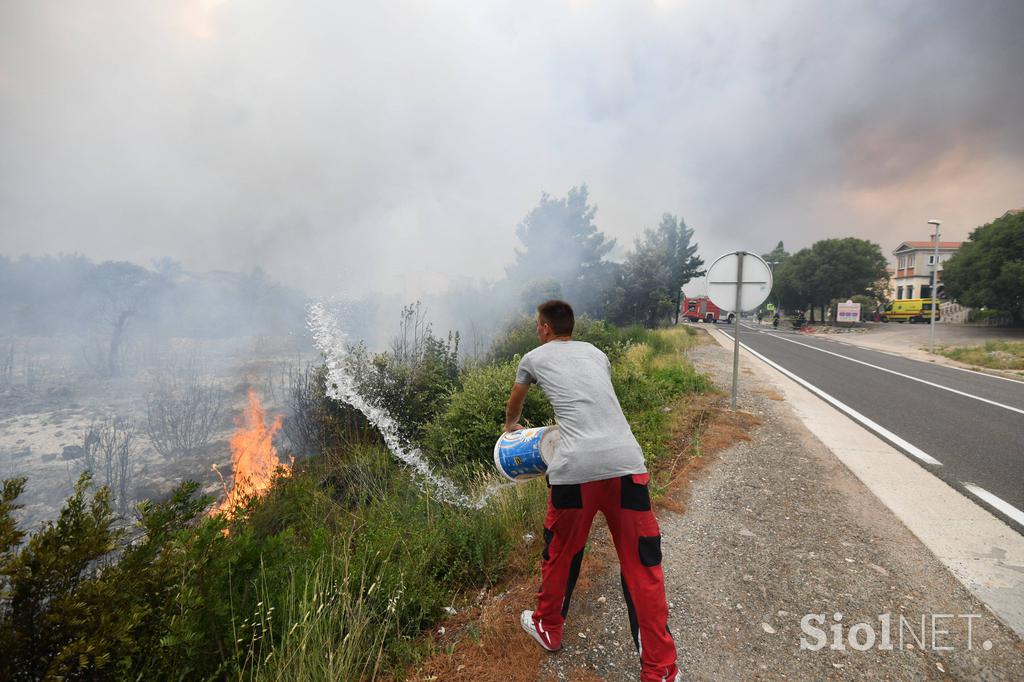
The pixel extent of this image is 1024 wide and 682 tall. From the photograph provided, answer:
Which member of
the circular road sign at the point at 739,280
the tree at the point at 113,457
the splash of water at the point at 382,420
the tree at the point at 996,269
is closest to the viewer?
the splash of water at the point at 382,420

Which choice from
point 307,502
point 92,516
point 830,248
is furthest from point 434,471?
point 830,248

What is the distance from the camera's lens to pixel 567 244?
20906mm

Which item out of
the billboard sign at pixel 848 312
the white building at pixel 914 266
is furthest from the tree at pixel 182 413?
the white building at pixel 914 266

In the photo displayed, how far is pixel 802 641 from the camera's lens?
6.69ft

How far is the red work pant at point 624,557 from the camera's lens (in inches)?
69.5

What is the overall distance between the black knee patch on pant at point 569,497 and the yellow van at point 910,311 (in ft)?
148

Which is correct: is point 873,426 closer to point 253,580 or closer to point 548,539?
point 548,539

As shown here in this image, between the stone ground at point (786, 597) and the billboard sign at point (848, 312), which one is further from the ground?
the billboard sign at point (848, 312)

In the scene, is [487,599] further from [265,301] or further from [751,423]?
[265,301]

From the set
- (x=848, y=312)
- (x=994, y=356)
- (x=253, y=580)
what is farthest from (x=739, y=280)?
(x=848, y=312)

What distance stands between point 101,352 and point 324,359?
327 cm

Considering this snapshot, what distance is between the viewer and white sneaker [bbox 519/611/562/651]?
1966 millimetres

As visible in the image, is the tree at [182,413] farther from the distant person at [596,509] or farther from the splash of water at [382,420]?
the distant person at [596,509]

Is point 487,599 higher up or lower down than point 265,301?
lower down
